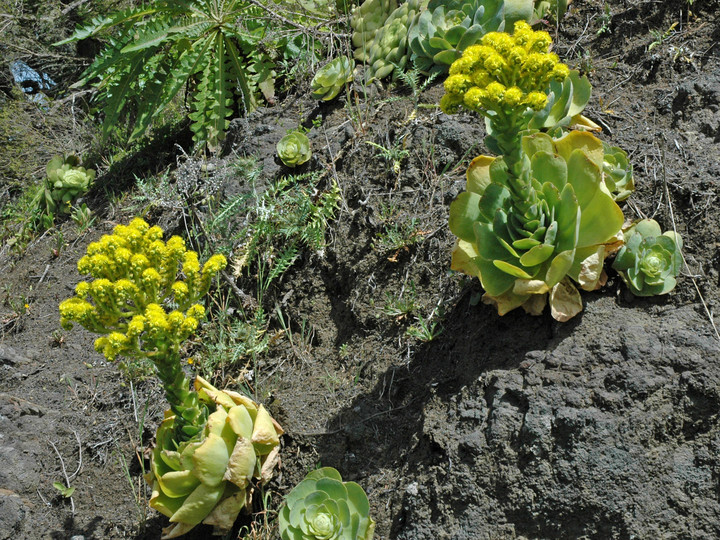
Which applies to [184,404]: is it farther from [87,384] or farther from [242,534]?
[87,384]

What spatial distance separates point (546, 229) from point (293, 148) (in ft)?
5.82

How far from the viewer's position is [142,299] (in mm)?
2434

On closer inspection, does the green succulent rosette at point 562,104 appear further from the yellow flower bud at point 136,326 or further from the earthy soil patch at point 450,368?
Result: the yellow flower bud at point 136,326

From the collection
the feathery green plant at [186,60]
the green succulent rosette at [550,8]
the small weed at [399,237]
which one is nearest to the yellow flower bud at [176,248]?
the small weed at [399,237]

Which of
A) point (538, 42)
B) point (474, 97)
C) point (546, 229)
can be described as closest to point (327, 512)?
point (546, 229)

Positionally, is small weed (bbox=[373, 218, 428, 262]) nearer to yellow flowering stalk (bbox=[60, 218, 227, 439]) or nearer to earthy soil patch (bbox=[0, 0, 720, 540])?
earthy soil patch (bbox=[0, 0, 720, 540])

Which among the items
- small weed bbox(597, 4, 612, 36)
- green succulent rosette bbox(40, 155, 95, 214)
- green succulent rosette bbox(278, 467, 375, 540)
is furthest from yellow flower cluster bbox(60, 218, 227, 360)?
green succulent rosette bbox(40, 155, 95, 214)

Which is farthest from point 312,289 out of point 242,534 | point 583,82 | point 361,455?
point 583,82

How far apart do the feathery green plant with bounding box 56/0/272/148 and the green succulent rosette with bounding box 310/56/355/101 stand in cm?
63

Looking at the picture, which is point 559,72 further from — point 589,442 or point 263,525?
point 263,525

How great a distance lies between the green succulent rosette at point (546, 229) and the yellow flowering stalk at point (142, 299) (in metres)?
1.01

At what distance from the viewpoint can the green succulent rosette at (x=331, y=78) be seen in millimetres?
3891

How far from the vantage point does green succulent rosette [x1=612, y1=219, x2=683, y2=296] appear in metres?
2.39

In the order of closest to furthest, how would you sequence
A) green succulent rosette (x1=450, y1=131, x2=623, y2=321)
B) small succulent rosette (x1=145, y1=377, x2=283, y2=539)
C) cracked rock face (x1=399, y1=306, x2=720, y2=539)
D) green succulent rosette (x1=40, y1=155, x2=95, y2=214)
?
cracked rock face (x1=399, y1=306, x2=720, y2=539) → green succulent rosette (x1=450, y1=131, x2=623, y2=321) → small succulent rosette (x1=145, y1=377, x2=283, y2=539) → green succulent rosette (x1=40, y1=155, x2=95, y2=214)
